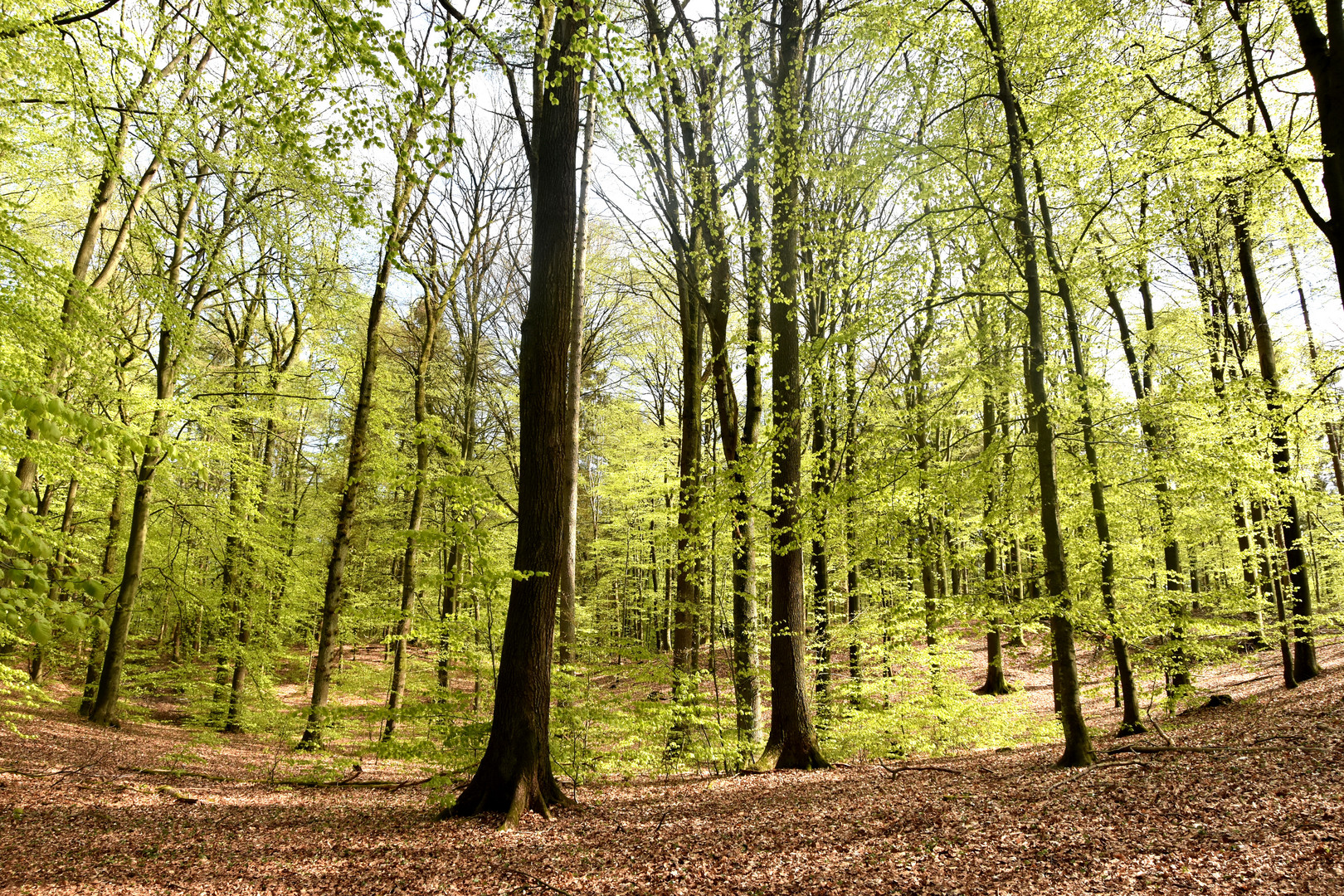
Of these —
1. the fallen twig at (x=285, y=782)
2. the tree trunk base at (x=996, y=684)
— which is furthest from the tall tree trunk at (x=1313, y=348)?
the fallen twig at (x=285, y=782)

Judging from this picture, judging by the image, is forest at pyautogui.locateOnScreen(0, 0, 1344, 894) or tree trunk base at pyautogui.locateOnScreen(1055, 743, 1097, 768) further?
tree trunk base at pyautogui.locateOnScreen(1055, 743, 1097, 768)

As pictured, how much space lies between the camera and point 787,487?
7.66 meters

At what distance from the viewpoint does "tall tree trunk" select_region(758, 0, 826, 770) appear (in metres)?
7.81

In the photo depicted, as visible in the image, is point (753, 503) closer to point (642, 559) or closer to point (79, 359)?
point (79, 359)

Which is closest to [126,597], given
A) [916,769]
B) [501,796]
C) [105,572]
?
[105,572]

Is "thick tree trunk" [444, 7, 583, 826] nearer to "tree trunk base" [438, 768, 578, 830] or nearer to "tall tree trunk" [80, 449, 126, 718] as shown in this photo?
"tree trunk base" [438, 768, 578, 830]

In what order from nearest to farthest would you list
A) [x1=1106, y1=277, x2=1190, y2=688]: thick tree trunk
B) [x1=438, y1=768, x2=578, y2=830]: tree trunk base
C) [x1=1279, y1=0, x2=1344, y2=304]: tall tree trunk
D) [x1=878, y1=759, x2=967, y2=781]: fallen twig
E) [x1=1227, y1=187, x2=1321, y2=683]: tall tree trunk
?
1. [x1=1279, y1=0, x2=1344, y2=304]: tall tree trunk
2. [x1=438, y1=768, x2=578, y2=830]: tree trunk base
3. [x1=878, y1=759, x2=967, y2=781]: fallen twig
4. [x1=1106, y1=277, x2=1190, y2=688]: thick tree trunk
5. [x1=1227, y1=187, x2=1321, y2=683]: tall tree trunk

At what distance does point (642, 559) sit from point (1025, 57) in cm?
2023

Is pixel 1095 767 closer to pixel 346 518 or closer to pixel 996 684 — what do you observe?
pixel 996 684

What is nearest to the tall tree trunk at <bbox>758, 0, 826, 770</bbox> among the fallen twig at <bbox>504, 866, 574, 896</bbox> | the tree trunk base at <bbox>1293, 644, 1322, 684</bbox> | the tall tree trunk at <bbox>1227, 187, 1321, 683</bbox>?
the fallen twig at <bbox>504, 866, 574, 896</bbox>

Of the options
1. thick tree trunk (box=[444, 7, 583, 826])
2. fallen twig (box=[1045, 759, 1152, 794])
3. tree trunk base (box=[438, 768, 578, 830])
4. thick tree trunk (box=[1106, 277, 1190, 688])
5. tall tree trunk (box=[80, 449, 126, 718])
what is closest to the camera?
tree trunk base (box=[438, 768, 578, 830])

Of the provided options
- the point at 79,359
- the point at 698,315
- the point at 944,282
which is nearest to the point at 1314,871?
the point at 944,282

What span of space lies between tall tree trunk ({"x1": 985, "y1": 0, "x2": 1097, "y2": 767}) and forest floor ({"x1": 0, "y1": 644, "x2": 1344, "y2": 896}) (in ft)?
1.50

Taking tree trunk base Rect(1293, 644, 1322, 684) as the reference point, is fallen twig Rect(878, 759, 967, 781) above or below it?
below
